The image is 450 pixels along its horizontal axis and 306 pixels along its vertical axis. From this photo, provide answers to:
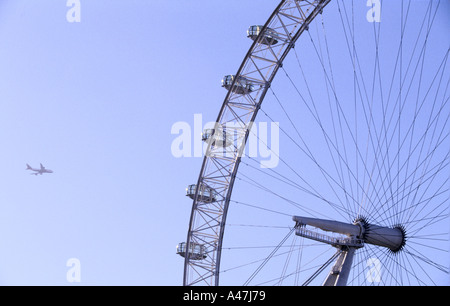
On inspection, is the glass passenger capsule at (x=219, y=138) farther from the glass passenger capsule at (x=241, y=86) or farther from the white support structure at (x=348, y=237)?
the white support structure at (x=348, y=237)

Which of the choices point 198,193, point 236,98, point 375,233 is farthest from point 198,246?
point 375,233

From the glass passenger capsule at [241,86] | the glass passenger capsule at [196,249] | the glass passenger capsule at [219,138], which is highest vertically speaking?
the glass passenger capsule at [241,86]

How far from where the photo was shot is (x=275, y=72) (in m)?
72.8

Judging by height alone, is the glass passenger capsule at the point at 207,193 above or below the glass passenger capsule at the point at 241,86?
below

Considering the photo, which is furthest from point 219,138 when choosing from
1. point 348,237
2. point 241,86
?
point 348,237

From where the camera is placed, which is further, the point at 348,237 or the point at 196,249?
the point at 196,249

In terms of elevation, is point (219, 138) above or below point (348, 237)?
above

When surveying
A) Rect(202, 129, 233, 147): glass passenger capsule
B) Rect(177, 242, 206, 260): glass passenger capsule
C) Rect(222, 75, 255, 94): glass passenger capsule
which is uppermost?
Rect(222, 75, 255, 94): glass passenger capsule

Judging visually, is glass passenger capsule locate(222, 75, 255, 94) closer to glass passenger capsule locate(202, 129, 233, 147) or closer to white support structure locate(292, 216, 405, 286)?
glass passenger capsule locate(202, 129, 233, 147)

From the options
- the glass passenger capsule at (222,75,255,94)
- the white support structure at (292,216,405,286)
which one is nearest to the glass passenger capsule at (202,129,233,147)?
the glass passenger capsule at (222,75,255,94)

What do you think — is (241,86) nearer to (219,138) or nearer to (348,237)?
(219,138)

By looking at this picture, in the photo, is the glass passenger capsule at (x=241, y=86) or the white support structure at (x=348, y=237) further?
the glass passenger capsule at (x=241, y=86)

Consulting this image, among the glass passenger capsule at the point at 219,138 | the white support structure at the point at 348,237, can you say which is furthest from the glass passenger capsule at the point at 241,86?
the white support structure at the point at 348,237
